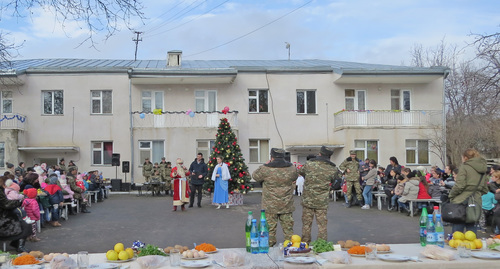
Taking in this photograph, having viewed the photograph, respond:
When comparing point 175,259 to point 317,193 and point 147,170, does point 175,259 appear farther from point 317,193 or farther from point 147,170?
point 147,170

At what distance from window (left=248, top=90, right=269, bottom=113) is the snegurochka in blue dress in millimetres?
12433

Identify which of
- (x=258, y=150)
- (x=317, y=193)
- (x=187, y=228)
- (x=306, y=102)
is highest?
(x=306, y=102)

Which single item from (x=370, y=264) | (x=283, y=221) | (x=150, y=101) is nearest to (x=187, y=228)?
(x=283, y=221)

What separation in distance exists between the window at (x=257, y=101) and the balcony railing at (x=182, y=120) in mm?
1448

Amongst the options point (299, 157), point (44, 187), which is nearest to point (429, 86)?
point (299, 157)

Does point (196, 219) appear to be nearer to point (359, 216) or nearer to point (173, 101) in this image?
point (359, 216)

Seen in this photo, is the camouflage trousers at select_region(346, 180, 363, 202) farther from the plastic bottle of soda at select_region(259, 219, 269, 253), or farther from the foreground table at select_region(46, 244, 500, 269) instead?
the foreground table at select_region(46, 244, 500, 269)

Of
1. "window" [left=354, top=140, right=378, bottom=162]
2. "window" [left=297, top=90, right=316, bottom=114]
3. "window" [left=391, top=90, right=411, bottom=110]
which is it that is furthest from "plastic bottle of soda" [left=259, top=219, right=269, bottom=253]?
"window" [left=391, top=90, right=411, bottom=110]

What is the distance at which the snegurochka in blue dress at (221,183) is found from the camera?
58.1ft

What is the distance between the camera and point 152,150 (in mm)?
29234

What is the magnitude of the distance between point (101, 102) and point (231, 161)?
1265 centimetres

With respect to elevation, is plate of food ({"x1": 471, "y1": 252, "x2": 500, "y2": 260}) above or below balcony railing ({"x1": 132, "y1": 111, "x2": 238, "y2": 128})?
below

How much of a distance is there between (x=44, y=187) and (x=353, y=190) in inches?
419

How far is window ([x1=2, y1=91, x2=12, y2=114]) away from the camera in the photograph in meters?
28.7
